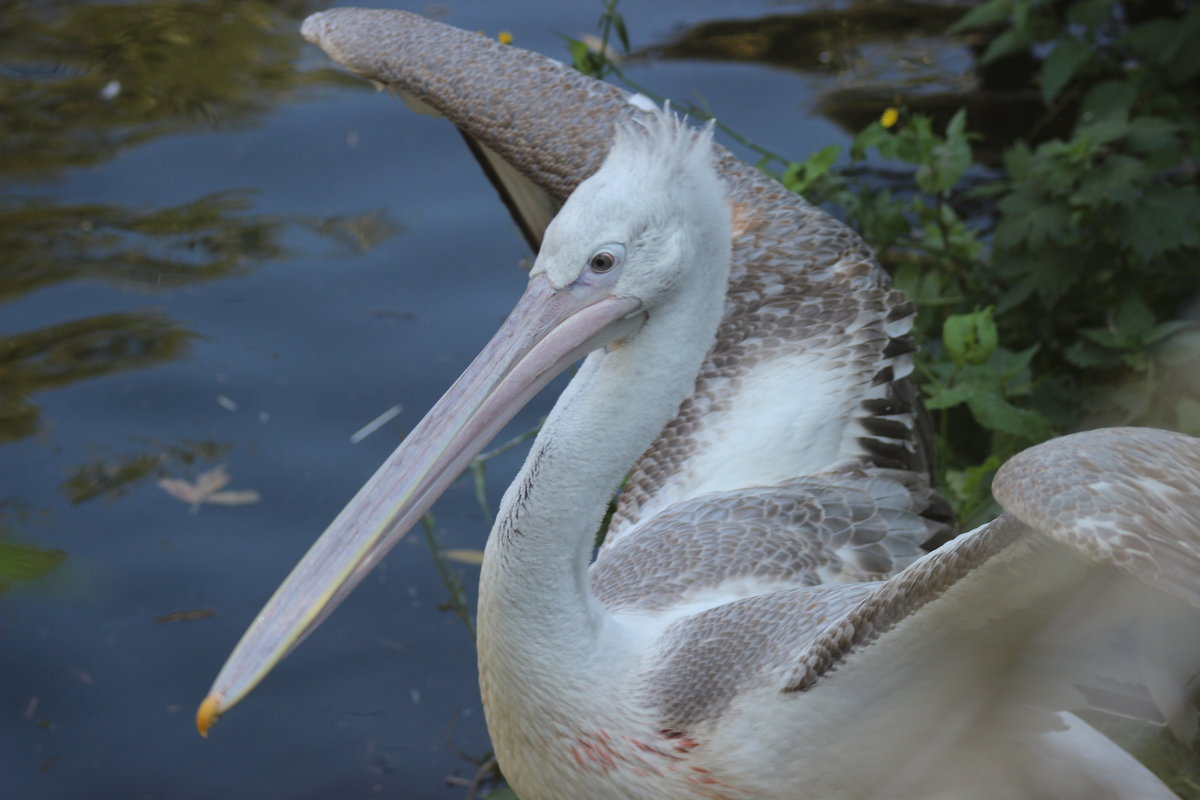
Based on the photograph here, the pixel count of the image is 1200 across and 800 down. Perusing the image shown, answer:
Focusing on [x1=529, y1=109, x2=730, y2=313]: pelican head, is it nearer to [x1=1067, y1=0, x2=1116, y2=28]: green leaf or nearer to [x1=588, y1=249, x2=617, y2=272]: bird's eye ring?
[x1=588, y1=249, x2=617, y2=272]: bird's eye ring

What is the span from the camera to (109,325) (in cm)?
468

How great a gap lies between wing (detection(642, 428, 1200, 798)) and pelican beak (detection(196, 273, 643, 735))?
49cm

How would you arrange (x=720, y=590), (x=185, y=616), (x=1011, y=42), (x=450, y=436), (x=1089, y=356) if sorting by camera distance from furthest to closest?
(x=1011, y=42)
(x=185, y=616)
(x=1089, y=356)
(x=720, y=590)
(x=450, y=436)

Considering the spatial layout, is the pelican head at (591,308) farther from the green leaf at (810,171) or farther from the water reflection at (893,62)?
the water reflection at (893,62)

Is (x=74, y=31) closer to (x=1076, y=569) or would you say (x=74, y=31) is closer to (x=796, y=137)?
(x=796, y=137)

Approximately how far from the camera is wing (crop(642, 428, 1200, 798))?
174cm

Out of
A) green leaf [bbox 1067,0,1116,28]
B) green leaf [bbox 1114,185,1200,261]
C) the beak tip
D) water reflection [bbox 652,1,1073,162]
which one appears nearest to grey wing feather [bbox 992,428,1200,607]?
the beak tip

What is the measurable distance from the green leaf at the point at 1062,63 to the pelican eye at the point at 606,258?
2260mm

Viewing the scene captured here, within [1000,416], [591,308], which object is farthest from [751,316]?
[591,308]

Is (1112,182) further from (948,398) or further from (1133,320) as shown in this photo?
(948,398)

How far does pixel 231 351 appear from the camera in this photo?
4.62 meters

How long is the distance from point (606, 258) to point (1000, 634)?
823 millimetres

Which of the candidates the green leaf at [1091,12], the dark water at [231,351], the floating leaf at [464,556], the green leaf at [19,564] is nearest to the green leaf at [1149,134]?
the green leaf at [1091,12]

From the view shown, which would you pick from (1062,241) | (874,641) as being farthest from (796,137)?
(874,641)
